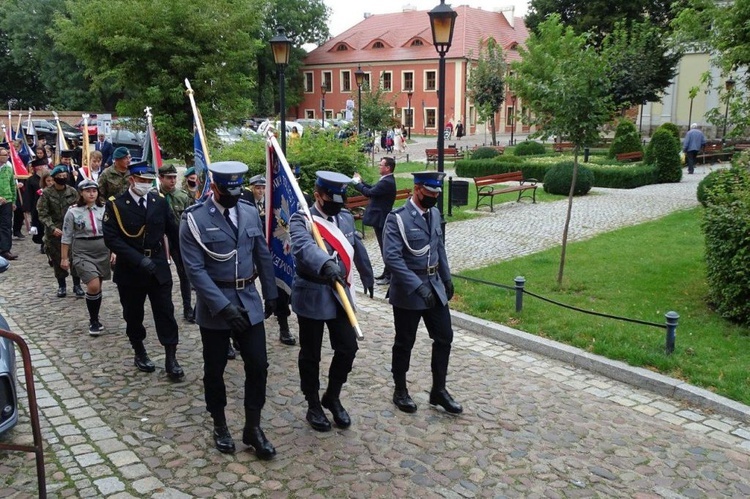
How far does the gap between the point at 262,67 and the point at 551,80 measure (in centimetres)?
5772

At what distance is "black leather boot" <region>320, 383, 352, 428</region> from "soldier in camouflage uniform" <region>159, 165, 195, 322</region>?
3.19 m

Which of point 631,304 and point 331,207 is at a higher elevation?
point 331,207

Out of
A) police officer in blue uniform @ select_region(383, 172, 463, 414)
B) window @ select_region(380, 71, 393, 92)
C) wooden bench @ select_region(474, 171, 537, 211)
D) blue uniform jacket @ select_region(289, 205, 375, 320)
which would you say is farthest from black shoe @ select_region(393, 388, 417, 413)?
window @ select_region(380, 71, 393, 92)

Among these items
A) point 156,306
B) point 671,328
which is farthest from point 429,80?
point 156,306

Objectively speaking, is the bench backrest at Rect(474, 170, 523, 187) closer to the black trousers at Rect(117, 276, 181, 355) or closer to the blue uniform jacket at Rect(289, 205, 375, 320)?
the black trousers at Rect(117, 276, 181, 355)

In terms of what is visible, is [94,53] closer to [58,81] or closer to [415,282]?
[415,282]

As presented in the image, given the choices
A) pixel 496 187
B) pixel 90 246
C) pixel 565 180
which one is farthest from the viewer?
pixel 496 187

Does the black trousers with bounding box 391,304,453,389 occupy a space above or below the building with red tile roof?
below

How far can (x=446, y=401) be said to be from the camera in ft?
20.1

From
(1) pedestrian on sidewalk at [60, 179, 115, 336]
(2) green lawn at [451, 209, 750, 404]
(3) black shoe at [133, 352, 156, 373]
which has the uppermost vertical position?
(1) pedestrian on sidewalk at [60, 179, 115, 336]

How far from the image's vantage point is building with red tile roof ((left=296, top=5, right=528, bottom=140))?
6000 cm

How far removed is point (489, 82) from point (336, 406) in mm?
35579

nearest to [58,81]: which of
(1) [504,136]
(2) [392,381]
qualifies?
(1) [504,136]

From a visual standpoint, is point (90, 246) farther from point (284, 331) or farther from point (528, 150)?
point (528, 150)
